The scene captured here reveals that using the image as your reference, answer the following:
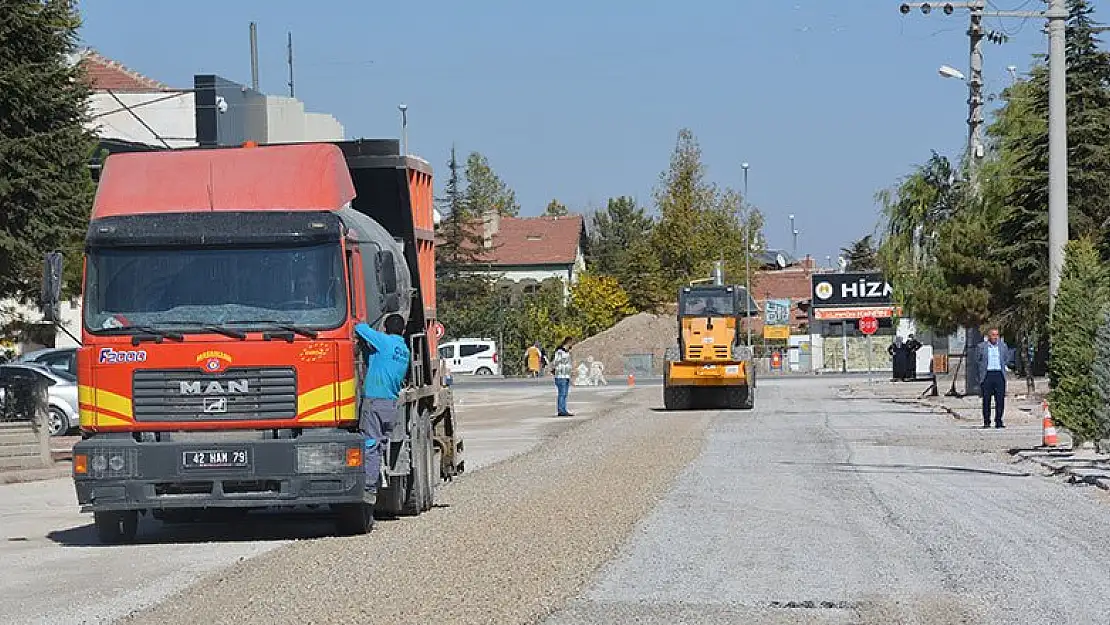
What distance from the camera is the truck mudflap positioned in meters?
14.8

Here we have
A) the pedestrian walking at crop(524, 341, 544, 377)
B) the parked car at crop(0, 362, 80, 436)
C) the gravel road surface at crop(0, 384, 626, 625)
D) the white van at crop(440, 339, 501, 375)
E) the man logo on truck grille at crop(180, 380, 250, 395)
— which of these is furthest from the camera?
the white van at crop(440, 339, 501, 375)

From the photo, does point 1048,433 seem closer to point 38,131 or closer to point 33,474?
point 33,474

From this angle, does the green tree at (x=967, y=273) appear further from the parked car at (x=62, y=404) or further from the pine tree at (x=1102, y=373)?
the parked car at (x=62, y=404)

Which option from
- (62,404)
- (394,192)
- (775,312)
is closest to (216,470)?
(394,192)

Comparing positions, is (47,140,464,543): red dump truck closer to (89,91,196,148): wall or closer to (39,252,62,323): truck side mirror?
(39,252,62,323): truck side mirror

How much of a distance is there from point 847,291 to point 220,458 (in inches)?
3369

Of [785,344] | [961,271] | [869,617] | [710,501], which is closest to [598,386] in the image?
[961,271]

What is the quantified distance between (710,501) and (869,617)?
7623mm

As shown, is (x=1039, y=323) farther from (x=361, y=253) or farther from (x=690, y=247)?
(x=690, y=247)

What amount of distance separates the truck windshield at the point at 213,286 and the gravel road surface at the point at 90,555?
2.04 metres

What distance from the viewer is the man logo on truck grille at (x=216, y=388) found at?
14693mm

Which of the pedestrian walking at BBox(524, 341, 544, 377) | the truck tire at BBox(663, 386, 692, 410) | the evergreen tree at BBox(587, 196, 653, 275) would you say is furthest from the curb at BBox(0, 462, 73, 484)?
the evergreen tree at BBox(587, 196, 653, 275)

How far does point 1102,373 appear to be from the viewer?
2284 cm

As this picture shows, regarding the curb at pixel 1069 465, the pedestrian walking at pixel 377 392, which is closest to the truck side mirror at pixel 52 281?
the pedestrian walking at pixel 377 392
